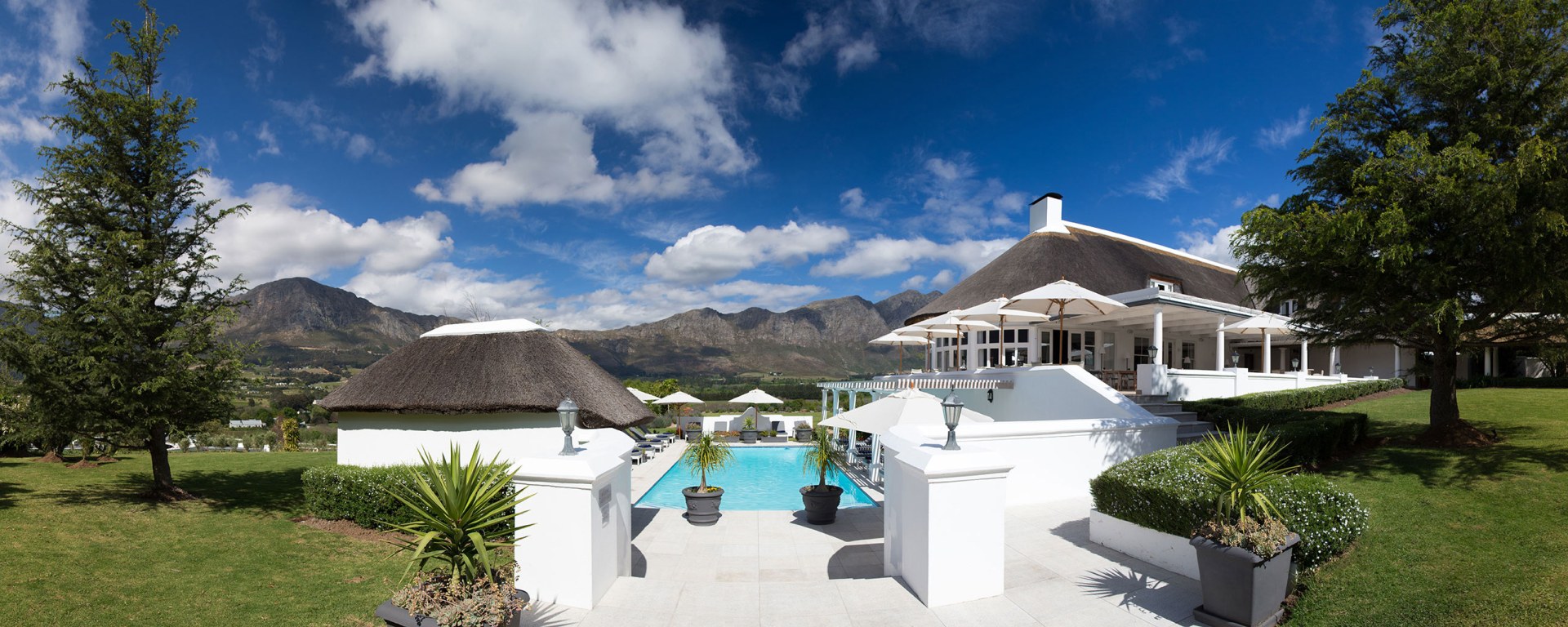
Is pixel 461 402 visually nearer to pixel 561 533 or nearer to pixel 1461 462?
pixel 561 533

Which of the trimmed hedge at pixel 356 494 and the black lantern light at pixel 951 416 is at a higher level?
the black lantern light at pixel 951 416

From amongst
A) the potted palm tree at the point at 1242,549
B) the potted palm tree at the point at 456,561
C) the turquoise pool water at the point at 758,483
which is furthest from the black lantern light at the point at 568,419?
the turquoise pool water at the point at 758,483

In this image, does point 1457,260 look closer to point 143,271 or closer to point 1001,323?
point 1001,323

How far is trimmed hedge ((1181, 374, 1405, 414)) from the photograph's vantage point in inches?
574

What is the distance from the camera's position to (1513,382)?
1923 cm

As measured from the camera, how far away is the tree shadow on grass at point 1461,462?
778cm

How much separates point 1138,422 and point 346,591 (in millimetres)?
12590

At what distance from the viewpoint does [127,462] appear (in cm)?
1617

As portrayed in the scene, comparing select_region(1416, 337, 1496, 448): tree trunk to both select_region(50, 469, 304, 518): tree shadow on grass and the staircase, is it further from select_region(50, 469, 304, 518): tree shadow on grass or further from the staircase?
select_region(50, 469, 304, 518): tree shadow on grass

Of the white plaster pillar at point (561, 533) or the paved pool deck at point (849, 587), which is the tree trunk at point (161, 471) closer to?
the paved pool deck at point (849, 587)

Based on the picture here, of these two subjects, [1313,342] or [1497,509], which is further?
[1313,342]

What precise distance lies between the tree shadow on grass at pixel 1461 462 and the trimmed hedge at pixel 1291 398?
4471 mm

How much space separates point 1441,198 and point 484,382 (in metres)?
15.7

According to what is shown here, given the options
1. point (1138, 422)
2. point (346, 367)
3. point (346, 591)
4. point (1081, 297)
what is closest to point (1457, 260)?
point (1138, 422)
